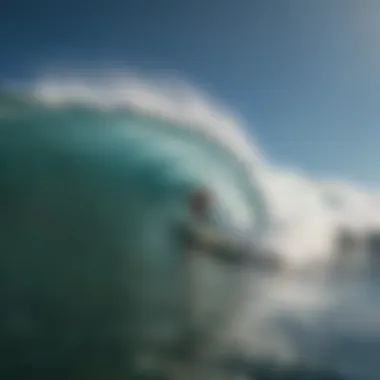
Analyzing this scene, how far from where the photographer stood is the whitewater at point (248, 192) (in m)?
1.69

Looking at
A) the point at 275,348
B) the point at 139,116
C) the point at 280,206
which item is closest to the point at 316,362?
the point at 275,348

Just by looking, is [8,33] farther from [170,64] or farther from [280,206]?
[280,206]

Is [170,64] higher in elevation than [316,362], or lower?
higher

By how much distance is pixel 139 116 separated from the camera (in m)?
1.74

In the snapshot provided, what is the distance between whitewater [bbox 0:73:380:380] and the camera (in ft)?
5.53

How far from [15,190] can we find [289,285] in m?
0.87

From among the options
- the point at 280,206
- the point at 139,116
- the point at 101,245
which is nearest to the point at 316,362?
the point at 280,206

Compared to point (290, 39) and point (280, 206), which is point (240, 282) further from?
point (290, 39)

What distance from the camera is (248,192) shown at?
172cm

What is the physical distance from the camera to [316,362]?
1.66 meters

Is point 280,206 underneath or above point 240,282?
above

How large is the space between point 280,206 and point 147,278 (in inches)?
18.2

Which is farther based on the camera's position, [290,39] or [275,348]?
[290,39]

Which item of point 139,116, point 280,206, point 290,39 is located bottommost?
point 280,206
